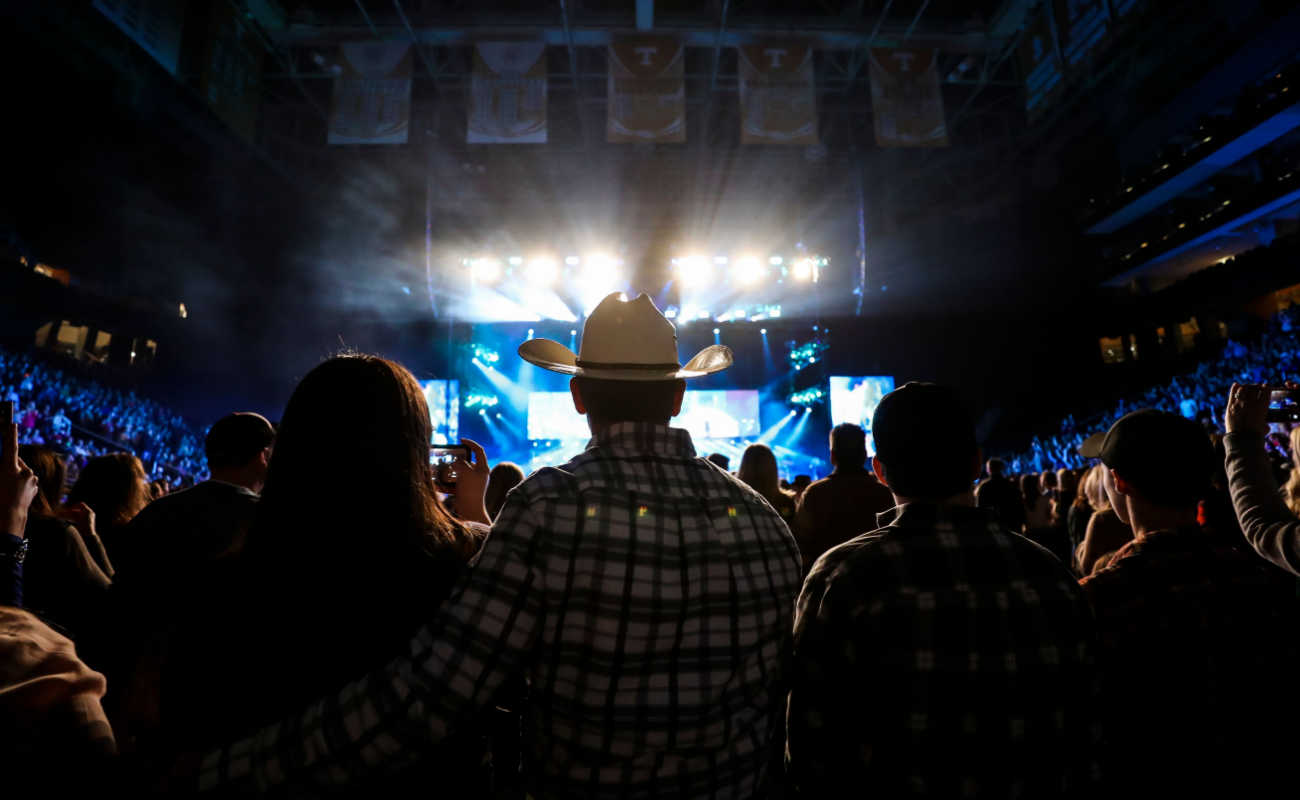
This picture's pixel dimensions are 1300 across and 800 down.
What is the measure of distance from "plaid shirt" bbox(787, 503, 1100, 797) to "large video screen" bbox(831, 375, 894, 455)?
16.2 meters

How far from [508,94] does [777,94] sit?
422cm

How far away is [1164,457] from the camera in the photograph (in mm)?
1704

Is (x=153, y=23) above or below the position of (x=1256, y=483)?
above

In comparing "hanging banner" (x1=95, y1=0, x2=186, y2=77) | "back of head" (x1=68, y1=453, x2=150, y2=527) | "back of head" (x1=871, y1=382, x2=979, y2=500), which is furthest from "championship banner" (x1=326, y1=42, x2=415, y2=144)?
"back of head" (x1=871, y1=382, x2=979, y2=500)

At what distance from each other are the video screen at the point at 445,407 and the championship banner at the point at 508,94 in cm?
892

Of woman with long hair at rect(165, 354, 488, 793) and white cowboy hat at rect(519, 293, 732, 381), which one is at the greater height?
white cowboy hat at rect(519, 293, 732, 381)

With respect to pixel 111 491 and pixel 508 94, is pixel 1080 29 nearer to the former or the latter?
pixel 508 94

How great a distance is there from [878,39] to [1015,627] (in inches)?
509

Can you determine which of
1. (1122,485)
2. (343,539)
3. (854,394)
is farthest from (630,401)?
(854,394)

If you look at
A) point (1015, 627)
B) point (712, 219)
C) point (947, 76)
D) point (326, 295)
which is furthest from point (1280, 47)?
point (326, 295)

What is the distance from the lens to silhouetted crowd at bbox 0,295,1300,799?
1.14 metres

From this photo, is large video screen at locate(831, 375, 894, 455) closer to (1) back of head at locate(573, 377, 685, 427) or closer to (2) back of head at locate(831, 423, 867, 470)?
(2) back of head at locate(831, 423, 867, 470)

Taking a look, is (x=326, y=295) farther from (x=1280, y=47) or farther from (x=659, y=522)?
(x=1280, y=47)

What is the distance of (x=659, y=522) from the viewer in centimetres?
130
